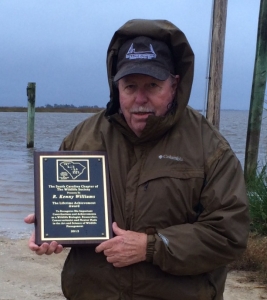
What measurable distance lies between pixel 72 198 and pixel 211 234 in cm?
72

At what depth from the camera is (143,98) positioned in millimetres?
3334

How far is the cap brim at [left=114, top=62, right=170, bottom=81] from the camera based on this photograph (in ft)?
10.7

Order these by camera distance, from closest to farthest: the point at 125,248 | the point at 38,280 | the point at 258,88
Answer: the point at 125,248 → the point at 38,280 → the point at 258,88

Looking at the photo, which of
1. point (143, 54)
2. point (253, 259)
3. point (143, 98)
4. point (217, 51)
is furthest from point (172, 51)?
point (217, 51)

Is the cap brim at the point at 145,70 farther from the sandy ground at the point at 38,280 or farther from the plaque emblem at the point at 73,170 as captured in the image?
the sandy ground at the point at 38,280

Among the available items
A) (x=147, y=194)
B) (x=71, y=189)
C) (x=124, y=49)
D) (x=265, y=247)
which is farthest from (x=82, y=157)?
(x=265, y=247)

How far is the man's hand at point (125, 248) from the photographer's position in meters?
3.15

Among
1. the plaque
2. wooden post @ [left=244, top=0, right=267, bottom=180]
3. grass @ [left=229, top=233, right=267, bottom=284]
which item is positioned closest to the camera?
the plaque

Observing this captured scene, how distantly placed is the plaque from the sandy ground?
2.52 m

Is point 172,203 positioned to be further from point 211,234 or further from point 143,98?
point 143,98

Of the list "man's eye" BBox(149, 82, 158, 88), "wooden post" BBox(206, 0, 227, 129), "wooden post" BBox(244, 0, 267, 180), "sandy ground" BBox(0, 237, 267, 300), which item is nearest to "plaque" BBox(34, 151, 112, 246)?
"man's eye" BBox(149, 82, 158, 88)

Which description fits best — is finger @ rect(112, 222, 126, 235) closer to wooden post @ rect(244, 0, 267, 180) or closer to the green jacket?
the green jacket

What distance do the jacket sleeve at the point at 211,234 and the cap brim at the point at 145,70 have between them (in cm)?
52

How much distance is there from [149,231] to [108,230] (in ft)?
0.68
